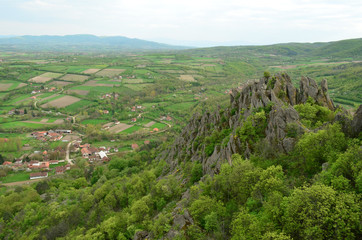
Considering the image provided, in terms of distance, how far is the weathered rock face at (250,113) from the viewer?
37.8 m

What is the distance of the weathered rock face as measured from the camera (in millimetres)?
37844

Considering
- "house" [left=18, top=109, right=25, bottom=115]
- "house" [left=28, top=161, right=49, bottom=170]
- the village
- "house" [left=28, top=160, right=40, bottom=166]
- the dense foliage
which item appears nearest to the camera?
the dense foliage

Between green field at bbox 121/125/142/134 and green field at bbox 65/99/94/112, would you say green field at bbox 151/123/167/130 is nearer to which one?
green field at bbox 121/125/142/134

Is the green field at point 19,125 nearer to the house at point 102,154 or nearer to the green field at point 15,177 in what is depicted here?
the green field at point 15,177

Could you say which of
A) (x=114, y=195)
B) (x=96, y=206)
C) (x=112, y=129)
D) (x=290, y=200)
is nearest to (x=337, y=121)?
(x=290, y=200)

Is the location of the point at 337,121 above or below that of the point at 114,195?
above

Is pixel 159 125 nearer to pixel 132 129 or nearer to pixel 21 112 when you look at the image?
pixel 132 129

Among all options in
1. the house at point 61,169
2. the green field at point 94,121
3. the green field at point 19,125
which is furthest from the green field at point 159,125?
the green field at point 19,125

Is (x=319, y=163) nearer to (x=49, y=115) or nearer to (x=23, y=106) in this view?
(x=49, y=115)

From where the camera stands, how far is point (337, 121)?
31.8 metres

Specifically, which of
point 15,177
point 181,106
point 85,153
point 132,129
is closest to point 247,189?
point 85,153

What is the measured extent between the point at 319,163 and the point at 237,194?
487 inches

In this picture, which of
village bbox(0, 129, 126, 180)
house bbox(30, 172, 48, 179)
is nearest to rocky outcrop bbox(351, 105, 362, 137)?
village bbox(0, 129, 126, 180)

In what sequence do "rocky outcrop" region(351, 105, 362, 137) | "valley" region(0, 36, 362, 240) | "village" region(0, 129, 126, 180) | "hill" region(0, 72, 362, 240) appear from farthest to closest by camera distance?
"village" region(0, 129, 126, 180) < "rocky outcrop" region(351, 105, 362, 137) < "valley" region(0, 36, 362, 240) < "hill" region(0, 72, 362, 240)
